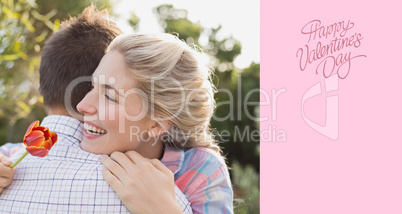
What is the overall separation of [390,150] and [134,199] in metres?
2.09

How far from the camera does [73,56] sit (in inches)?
74.8

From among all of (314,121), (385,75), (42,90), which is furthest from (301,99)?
(42,90)

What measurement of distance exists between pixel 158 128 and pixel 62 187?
0.49 metres

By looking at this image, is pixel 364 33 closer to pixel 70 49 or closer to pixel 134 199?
pixel 70 49

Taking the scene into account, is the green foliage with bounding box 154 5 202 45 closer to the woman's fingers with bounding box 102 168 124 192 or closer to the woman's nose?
the woman's nose

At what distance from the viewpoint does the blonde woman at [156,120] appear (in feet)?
5.05

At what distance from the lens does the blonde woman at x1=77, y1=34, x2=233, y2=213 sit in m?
1.54

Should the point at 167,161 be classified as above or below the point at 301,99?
below

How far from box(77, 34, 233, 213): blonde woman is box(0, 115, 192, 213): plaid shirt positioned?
0.06m

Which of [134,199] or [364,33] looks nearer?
[134,199]

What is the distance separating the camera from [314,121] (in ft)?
10.6

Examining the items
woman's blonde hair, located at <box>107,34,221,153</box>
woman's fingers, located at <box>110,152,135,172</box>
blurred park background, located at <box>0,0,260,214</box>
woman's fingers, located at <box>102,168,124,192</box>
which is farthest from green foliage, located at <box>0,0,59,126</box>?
woman's fingers, located at <box>102,168,124,192</box>

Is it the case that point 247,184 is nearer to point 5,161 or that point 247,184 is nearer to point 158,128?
point 158,128

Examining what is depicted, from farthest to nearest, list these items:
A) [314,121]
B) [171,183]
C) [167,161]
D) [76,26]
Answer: [314,121] < [76,26] < [167,161] < [171,183]
